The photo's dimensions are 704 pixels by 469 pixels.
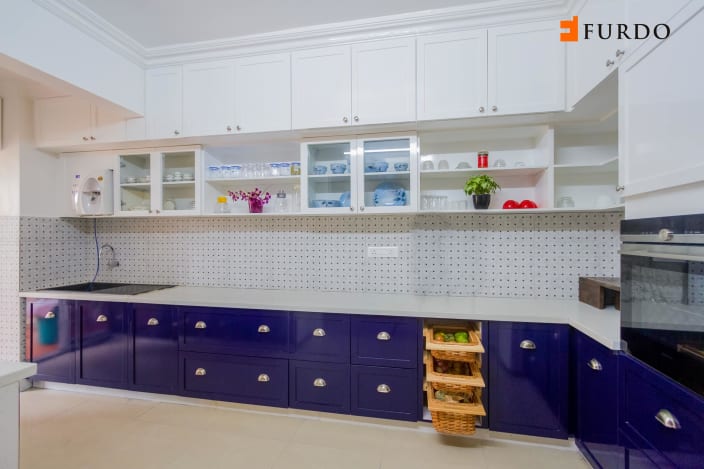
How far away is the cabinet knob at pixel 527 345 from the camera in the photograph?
70.0 inches

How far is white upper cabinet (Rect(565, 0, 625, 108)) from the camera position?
1405mm

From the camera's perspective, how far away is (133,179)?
263cm

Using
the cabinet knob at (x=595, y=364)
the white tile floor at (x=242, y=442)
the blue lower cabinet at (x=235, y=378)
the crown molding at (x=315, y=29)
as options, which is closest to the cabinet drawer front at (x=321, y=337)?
the blue lower cabinet at (x=235, y=378)

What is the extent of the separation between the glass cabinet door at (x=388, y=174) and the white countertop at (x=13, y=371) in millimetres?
1755

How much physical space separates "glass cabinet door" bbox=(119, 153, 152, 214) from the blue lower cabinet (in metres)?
1.39

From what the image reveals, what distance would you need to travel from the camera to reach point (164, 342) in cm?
225

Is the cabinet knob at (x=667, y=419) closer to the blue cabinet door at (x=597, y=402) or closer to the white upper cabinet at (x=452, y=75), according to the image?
the blue cabinet door at (x=597, y=402)

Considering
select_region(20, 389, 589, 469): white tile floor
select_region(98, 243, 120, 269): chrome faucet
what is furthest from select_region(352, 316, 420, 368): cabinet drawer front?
select_region(98, 243, 120, 269): chrome faucet

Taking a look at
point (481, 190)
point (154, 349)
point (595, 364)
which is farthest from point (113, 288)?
point (595, 364)

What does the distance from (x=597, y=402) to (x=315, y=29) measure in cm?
269

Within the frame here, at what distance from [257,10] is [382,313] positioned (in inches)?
80.8

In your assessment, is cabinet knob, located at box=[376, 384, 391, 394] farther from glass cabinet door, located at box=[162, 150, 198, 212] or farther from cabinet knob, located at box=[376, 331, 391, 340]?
glass cabinet door, located at box=[162, 150, 198, 212]

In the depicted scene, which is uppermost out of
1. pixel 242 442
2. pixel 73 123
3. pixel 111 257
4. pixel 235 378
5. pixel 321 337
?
pixel 73 123

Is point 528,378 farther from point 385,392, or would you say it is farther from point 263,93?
point 263,93
